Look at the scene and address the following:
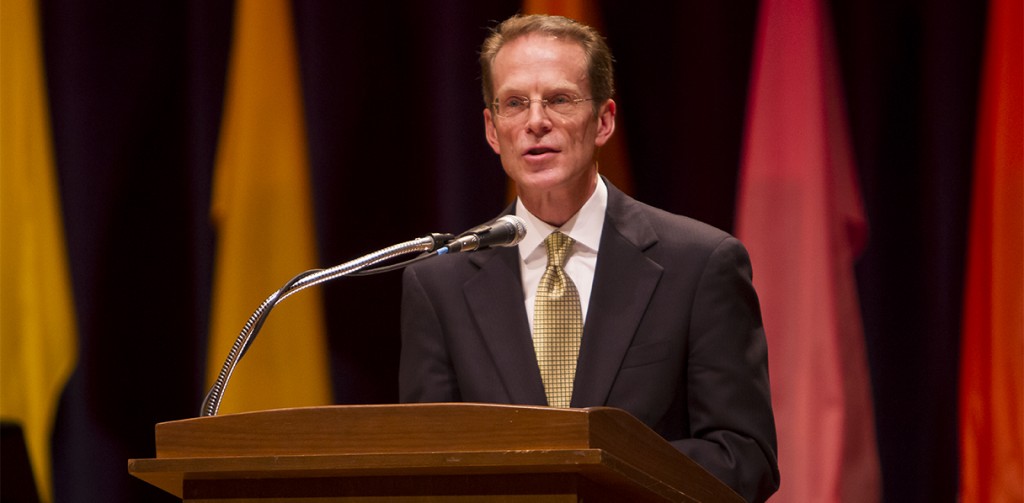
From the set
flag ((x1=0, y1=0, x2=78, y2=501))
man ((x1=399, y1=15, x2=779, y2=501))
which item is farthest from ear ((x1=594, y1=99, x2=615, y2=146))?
flag ((x1=0, y1=0, x2=78, y2=501))

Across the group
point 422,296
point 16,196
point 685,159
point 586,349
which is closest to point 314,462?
point 586,349

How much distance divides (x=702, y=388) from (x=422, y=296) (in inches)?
21.5

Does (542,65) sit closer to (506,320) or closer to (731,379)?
(506,320)

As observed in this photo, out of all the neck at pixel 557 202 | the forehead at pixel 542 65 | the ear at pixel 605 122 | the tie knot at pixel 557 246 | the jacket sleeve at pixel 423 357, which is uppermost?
the forehead at pixel 542 65

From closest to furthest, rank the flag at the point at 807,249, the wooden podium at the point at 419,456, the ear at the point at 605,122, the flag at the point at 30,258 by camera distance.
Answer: the wooden podium at the point at 419,456, the ear at the point at 605,122, the flag at the point at 807,249, the flag at the point at 30,258

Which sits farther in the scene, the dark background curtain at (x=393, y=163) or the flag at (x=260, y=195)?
the flag at (x=260, y=195)

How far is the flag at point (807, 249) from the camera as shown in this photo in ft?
8.39

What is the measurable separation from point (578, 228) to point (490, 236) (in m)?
0.51

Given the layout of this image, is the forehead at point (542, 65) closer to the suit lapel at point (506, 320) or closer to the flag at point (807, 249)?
the suit lapel at point (506, 320)

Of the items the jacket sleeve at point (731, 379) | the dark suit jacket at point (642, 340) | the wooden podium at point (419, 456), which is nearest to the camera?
the wooden podium at point (419, 456)

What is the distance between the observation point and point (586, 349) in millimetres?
1996

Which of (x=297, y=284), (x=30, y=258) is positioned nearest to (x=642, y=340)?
(x=297, y=284)

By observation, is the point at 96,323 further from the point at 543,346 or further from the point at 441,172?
the point at 543,346

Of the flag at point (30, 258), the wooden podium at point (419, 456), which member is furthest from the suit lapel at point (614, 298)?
the flag at point (30, 258)
